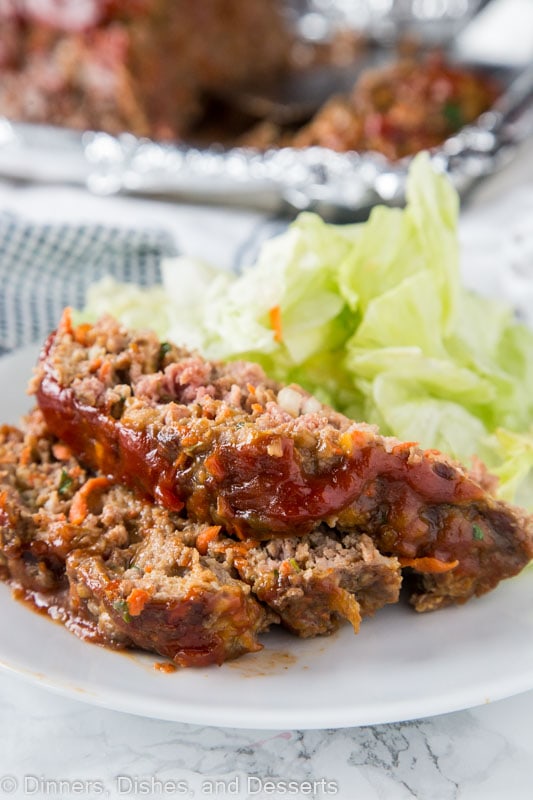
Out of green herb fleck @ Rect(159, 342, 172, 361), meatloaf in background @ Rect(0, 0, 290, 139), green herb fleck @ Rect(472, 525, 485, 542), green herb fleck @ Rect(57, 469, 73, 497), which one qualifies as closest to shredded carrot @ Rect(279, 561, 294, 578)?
green herb fleck @ Rect(472, 525, 485, 542)

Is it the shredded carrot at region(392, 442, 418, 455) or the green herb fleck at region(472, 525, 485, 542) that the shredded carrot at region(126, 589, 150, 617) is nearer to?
the shredded carrot at region(392, 442, 418, 455)

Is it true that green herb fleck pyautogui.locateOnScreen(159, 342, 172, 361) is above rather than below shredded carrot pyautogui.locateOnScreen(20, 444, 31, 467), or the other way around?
above

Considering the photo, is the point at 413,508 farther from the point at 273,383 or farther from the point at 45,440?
the point at 45,440

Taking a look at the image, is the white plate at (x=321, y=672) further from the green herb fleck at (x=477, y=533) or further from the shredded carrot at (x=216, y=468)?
the shredded carrot at (x=216, y=468)

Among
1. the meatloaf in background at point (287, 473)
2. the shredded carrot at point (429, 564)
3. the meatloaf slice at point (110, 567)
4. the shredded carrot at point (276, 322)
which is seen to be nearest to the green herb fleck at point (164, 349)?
the meatloaf in background at point (287, 473)

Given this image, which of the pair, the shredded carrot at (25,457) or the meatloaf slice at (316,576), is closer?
the meatloaf slice at (316,576)

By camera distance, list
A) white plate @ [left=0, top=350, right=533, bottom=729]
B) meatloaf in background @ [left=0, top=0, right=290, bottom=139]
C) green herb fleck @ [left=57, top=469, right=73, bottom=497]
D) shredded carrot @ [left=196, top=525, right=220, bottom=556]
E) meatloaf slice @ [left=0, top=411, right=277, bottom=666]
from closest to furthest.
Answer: white plate @ [left=0, top=350, right=533, bottom=729] < meatloaf slice @ [left=0, top=411, right=277, bottom=666] < shredded carrot @ [left=196, top=525, right=220, bottom=556] < green herb fleck @ [left=57, top=469, right=73, bottom=497] < meatloaf in background @ [left=0, top=0, right=290, bottom=139]

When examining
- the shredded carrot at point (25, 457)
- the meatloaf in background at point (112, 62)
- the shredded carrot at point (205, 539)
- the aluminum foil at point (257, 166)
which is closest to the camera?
the shredded carrot at point (205, 539)
